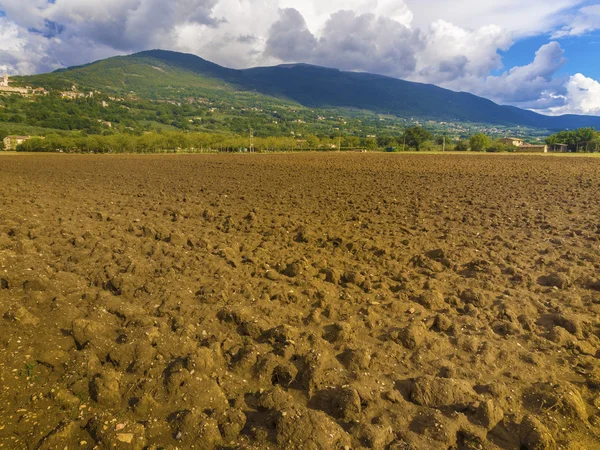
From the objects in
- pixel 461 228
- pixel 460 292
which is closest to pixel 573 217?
pixel 461 228

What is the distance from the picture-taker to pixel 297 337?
5371mm

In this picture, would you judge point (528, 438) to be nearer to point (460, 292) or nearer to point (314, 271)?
point (460, 292)

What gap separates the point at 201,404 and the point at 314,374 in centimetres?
133

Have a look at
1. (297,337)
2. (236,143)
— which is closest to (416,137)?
(236,143)

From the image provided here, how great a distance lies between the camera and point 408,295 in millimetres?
6992

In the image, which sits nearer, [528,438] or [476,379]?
[528,438]

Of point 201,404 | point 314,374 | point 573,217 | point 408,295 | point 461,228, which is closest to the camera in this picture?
point 201,404

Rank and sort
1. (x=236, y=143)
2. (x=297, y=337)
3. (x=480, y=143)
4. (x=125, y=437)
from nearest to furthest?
(x=125, y=437) → (x=297, y=337) → (x=480, y=143) → (x=236, y=143)

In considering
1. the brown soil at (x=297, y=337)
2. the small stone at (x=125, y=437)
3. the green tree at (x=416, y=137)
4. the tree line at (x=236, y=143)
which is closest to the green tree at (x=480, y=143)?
the tree line at (x=236, y=143)

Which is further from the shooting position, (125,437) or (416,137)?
(416,137)

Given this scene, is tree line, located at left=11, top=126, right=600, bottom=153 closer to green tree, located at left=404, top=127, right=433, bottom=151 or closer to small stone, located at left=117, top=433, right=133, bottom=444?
green tree, located at left=404, top=127, right=433, bottom=151

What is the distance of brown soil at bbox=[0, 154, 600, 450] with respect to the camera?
380 cm

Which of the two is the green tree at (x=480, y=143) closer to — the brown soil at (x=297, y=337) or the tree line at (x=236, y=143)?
the tree line at (x=236, y=143)

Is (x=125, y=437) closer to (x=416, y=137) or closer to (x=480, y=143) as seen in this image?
(x=480, y=143)
